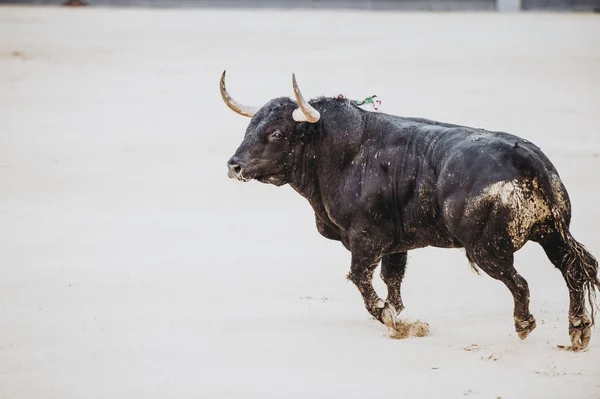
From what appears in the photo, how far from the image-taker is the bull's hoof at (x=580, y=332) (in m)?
8.22

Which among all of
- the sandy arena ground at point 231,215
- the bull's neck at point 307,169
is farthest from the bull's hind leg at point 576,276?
the bull's neck at point 307,169

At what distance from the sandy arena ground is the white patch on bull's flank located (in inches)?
36.9

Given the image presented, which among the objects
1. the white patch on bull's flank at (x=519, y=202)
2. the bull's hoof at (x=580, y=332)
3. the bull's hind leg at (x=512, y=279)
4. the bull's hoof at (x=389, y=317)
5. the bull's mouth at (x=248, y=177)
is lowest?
the bull's hoof at (x=389, y=317)

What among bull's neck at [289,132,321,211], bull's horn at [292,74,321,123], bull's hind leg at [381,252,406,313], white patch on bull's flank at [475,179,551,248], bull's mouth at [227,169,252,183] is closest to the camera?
white patch on bull's flank at [475,179,551,248]

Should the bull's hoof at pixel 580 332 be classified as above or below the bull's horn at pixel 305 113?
below

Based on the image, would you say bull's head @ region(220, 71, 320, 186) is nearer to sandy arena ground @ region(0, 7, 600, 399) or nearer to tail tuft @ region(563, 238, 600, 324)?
sandy arena ground @ region(0, 7, 600, 399)

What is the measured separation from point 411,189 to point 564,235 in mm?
1138

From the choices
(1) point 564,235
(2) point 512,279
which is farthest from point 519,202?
(2) point 512,279

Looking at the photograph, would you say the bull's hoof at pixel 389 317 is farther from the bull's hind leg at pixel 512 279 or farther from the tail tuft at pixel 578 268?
the tail tuft at pixel 578 268

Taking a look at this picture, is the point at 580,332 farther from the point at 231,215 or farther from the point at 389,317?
the point at 231,215

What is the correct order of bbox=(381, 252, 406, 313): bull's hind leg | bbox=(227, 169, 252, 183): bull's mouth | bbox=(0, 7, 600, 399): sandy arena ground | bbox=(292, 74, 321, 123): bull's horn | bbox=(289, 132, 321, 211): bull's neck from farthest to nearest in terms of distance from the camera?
bbox=(381, 252, 406, 313): bull's hind leg
bbox=(289, 132, 321, 211): bull's neck
bbox=(227, 169, 252, 183): bull's mouth
bbox=(292, 74, 321, 123): bull's horn
bbox=(0, 7, 600, 399): sandy arena ground

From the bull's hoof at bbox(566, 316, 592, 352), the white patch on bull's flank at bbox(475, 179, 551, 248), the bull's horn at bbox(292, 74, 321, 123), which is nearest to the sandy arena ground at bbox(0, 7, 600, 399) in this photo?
the bull's hoof at bbox(566, 316, 592, 352)

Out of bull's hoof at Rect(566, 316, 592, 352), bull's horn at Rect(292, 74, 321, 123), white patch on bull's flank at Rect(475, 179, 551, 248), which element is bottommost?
bull's hoof at Rect(566, 316, 592, 352)

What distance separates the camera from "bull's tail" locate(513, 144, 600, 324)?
26.1 ft
